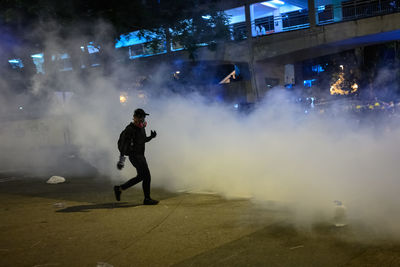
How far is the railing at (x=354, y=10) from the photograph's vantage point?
1772 centimetres

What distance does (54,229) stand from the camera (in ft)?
16.7

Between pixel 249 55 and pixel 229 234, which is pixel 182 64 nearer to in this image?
pixel 249 55

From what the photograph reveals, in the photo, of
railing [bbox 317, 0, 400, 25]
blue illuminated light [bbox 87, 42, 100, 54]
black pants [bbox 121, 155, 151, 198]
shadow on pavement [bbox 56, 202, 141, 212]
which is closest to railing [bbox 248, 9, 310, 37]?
railing [bbox 317, 0, 400, 25]

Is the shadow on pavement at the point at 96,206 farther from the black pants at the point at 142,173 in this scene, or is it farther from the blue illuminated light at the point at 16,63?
the blue illuminated light at the point at 16,63

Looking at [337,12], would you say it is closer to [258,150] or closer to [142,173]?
[258,150]

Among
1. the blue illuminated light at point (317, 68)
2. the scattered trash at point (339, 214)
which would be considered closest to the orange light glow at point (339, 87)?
the blue illuminated light at point (317, 68)

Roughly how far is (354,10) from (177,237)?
59.5ft

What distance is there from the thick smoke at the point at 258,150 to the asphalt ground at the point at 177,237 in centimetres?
58

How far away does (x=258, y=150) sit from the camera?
7793 millimetres

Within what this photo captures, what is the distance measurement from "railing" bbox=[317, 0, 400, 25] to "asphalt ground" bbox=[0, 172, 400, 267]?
15511mm

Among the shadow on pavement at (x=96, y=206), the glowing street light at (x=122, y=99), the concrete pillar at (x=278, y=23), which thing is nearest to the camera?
the shadow on pavement at (x=96, y=206)

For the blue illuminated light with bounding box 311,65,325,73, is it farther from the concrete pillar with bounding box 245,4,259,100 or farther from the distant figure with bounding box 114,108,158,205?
the distant figure with bounding box 114,108,158,205

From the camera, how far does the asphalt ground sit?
372 cm

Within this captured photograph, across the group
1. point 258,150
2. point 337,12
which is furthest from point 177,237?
point 337,12
